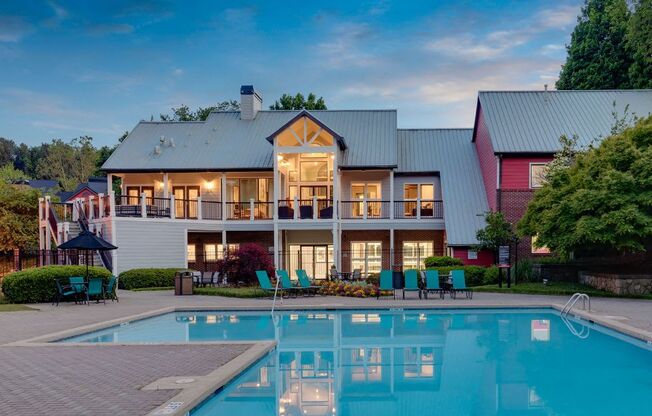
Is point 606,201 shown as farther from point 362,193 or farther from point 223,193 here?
point 223,193

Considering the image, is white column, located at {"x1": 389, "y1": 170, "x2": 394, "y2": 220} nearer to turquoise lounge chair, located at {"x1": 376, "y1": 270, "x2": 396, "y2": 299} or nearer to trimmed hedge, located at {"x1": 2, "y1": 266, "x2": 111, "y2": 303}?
turquoise lounge chair, located at {"x1": 376, "y1": 270, "x2": 396, "y2": 299}

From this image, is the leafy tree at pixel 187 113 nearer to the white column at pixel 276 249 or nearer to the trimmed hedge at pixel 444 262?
the white column at pixel 276 249

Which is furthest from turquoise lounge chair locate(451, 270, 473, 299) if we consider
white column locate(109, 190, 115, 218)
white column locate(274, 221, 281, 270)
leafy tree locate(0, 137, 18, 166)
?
leafy tree locate(0, 137, 18, 166)

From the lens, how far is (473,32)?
96.0 feet

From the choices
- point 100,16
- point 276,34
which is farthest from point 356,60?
point 100,16

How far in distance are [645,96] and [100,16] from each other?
93.0ft

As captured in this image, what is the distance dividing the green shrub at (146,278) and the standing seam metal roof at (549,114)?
16.1 meters

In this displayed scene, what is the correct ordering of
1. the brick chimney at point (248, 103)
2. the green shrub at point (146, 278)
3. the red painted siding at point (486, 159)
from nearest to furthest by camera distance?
the green shrub at point (146, 278)
the red painted siding at point (486, 159)
the brick chimney at point (248, 103)

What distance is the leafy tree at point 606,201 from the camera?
19484mm

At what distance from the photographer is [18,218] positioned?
3139cm

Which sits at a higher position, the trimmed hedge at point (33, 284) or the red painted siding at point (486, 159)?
the red painted siding at point (486, 159)

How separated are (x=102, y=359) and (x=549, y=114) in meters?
26.8

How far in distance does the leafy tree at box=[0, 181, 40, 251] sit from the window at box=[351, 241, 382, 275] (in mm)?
16860

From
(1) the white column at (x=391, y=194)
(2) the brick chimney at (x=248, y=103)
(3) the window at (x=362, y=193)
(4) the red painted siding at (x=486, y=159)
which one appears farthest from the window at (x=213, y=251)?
(4) the red painted siding at (x=486, y=159)
